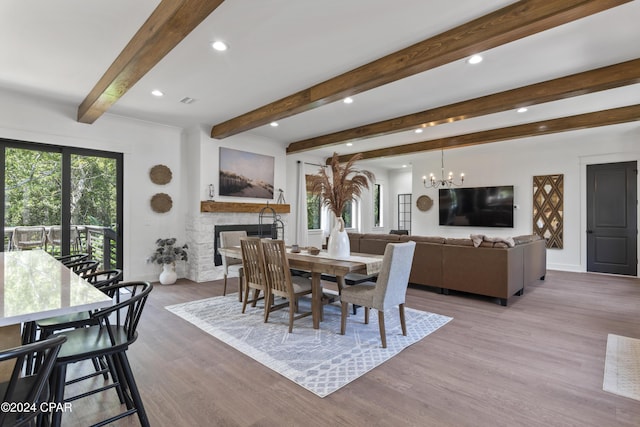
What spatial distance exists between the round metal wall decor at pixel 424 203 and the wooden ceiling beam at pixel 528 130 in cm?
190

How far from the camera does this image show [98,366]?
7.75 feet

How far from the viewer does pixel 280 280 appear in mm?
3260

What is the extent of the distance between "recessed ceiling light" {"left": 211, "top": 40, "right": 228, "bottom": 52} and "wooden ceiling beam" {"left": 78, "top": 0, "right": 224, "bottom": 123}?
0.43m

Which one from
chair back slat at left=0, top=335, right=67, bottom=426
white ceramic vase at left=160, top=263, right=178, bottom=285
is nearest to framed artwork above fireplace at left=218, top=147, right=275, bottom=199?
white ceramic vase at left=160, top=263, right=178, bottom=285

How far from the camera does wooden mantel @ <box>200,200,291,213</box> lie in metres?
5.43

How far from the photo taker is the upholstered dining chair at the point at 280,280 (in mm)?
3137

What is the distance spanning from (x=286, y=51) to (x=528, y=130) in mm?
4325

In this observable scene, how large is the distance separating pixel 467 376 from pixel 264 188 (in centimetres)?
487

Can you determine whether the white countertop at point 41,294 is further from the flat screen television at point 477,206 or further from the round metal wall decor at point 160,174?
the flat screen television at point 477,206

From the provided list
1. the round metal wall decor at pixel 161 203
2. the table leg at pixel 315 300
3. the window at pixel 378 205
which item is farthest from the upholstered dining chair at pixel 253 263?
the window at pixel 378 205

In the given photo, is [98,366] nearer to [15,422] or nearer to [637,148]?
[15,422]

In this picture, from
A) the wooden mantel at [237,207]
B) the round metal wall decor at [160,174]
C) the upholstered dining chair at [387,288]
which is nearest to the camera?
the upholstered dining chair at [387,288]

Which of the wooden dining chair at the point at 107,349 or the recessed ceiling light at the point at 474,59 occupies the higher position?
the recessed ceiling light at the point at 474,59

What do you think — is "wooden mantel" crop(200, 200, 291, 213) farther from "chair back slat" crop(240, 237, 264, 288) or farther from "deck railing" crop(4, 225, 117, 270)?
"chair back slat" crop(240, 237, 264, 288)
